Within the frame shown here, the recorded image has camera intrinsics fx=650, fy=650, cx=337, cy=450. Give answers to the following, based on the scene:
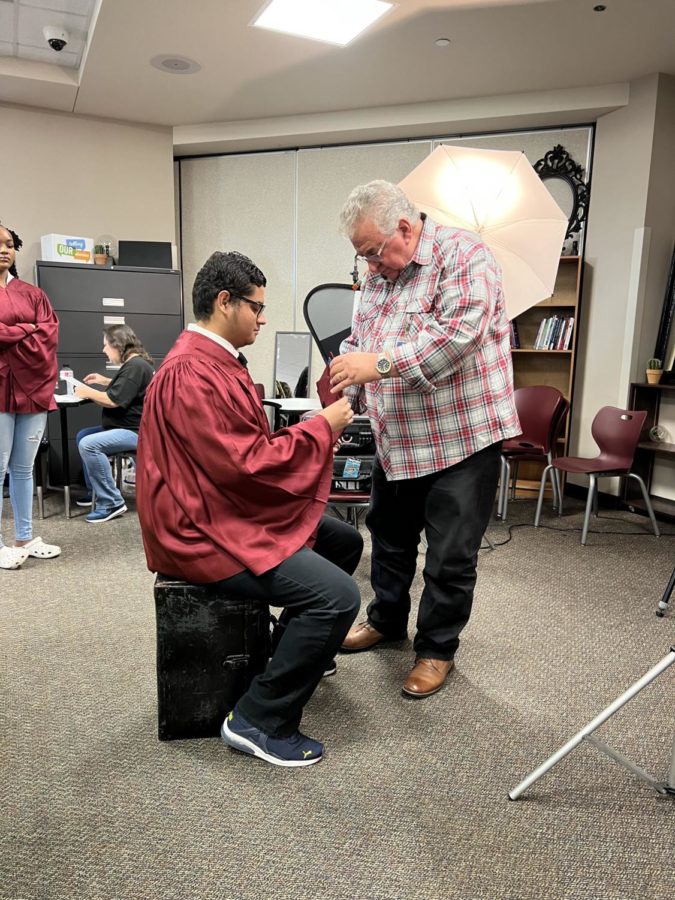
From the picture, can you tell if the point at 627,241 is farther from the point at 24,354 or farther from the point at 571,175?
the point at 24,354

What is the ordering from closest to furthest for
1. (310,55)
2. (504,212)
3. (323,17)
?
(504,212) < (323,17) < (310,55)

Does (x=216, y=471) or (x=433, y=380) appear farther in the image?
(x=433, y=380)

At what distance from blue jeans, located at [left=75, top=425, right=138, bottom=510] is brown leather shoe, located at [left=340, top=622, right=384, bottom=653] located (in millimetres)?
2169

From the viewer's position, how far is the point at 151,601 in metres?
2.82

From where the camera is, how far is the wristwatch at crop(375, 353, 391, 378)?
5.80ft

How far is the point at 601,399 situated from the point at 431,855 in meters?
4.02

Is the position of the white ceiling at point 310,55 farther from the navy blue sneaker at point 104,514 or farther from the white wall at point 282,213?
the navy blue sneaker at point 104,514

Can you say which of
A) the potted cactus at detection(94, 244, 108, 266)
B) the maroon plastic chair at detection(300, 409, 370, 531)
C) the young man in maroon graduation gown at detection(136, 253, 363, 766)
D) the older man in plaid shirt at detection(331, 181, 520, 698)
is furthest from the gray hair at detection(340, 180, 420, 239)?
the potted cactus at detection(94, 244, 108, 266)

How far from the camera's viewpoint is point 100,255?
5.17 metres

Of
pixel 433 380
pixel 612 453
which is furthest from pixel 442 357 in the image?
pixel 612 453

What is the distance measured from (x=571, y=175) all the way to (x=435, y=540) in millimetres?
3918

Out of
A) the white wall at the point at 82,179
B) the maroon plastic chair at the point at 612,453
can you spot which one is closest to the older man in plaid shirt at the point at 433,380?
the maroon plastic chair at the point at 612,453

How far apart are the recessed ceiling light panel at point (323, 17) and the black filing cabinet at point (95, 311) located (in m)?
1.97

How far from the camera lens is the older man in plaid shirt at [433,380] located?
180cm
